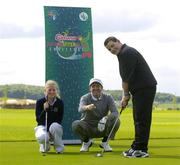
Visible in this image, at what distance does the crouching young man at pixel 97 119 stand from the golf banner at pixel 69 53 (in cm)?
132

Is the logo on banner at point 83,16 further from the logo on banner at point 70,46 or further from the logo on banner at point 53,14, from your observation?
the logo on banner at point 53,14

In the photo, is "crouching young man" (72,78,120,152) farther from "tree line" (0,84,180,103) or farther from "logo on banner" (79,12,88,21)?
"tree line" (0,84,180,103)

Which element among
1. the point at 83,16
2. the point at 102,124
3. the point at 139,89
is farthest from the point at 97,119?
the point at 83,16

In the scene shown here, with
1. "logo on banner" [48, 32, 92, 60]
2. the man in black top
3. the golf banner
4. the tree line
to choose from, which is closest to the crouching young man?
the man in black top

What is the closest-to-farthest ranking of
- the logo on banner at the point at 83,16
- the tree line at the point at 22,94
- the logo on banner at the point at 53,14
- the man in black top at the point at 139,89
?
the man in black top at the point at 139,89, the logo on banner at the point at 53,14, the logo on banner at the point at 83,16, the tree line at the point at 22,94

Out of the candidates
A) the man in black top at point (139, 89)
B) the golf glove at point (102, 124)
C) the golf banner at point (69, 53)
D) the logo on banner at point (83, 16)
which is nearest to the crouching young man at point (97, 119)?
the golf glove at point (102, 124)

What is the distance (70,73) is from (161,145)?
2.00 meters

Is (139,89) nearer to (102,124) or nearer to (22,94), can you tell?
(102,124)

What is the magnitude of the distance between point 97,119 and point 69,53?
1.68m

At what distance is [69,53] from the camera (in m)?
10.3

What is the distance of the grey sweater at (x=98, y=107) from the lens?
8.98m

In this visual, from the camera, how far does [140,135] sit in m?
7.98

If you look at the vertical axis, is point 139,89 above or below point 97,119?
above

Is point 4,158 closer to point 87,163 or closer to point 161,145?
point 87,163
